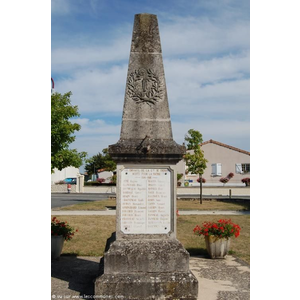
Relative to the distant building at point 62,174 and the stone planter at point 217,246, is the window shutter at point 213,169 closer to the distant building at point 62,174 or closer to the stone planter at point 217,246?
the distant building at point 62,174

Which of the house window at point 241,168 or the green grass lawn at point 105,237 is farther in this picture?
the house window at point 241,168

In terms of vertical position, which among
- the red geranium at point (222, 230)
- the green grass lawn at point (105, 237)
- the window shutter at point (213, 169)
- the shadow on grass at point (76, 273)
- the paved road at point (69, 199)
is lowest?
the paved road at point (69, 199)

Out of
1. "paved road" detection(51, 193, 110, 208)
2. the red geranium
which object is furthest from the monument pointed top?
"paved road" detection(51, 193, 110, 208)

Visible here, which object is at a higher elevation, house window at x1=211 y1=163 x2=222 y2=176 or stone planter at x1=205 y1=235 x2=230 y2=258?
house window at x1=211 y1=163 x2=222 y2=176

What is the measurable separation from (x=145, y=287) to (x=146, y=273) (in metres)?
0.23

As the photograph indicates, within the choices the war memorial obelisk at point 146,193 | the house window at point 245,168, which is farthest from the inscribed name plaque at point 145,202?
the house window at point 245,168

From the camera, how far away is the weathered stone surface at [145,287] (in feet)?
17.9

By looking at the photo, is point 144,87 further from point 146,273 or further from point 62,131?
point 62,131

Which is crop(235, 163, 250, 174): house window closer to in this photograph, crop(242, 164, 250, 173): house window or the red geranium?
crop(242, 164, 250, 173): house window

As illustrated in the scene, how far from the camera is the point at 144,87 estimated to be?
6.20m

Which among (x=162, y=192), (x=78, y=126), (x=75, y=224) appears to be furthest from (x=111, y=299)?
(x=78, y=126)

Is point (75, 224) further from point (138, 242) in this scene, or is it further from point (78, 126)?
→ point (138, 242)

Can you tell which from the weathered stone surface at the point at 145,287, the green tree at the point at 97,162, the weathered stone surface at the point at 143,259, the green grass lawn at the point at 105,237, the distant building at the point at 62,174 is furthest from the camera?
the green tree at the point at 97,162

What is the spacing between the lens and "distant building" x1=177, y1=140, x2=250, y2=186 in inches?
1789
